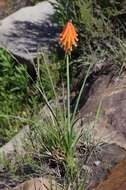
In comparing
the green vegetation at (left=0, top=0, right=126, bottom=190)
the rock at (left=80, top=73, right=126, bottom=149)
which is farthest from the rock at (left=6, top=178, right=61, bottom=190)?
the rock at (left=80, top=73, right=126, bottom=149)

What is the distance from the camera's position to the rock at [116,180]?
3532 millimetres

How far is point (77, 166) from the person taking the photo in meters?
3.68

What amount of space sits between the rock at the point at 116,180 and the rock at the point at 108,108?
0.28 meters

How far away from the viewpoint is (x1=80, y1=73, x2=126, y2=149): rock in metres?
4.12

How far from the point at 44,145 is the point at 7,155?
795 mm

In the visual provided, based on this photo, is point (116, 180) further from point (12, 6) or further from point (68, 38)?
point (12, 6)

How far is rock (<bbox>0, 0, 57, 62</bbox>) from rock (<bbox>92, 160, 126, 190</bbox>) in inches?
106

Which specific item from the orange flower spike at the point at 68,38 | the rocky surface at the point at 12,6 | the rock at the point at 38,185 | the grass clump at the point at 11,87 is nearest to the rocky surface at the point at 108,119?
the rock at the point at 38,185

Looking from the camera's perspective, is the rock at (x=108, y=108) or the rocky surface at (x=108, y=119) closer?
the rocky surface at (x=108, y=119)

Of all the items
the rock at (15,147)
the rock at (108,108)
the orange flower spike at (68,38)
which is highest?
the orange flower spike at (68,38)

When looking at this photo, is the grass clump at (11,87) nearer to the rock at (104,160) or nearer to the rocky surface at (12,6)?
the rock at (104,160)

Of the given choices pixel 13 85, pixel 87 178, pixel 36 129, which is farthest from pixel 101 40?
pixel 87 178

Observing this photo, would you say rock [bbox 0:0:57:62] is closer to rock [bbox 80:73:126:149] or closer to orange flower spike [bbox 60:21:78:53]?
rock [bbox 80:73:126:149]

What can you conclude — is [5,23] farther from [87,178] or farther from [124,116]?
[87,178]
